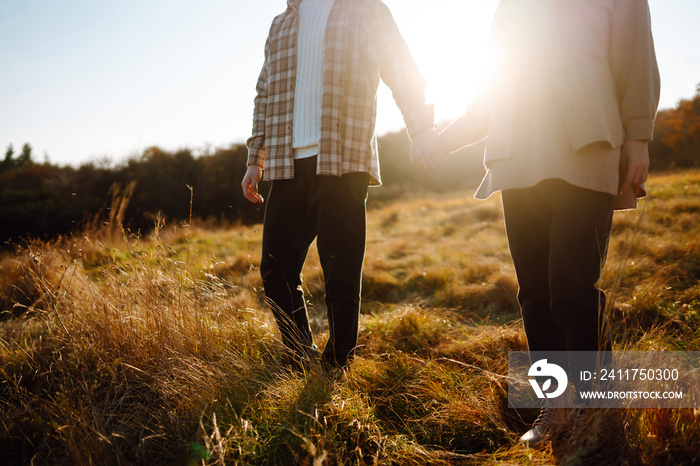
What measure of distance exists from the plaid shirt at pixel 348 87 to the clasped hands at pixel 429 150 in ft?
0.16

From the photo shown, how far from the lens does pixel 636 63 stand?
48.5 inches

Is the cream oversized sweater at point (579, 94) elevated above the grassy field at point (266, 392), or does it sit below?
above

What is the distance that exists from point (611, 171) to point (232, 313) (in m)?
1.97

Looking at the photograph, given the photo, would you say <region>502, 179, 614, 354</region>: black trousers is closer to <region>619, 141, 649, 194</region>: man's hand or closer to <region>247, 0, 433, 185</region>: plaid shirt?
<region>619, 141, 649, 194</region>: man's hand

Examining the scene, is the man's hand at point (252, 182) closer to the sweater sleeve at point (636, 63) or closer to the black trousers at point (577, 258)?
the black trousers at point (577, 258)

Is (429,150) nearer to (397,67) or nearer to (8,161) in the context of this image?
(397,67)

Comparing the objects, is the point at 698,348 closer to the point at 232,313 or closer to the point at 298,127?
the point at 298,127

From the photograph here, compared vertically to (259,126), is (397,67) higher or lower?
higher

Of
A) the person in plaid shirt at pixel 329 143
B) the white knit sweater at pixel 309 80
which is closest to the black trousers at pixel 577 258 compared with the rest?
the person in plaid shirt at pixel 329 143

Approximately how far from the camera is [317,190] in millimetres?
1834

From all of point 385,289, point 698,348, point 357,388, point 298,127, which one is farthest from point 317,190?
point 385,289

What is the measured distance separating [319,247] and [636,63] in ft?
4.50

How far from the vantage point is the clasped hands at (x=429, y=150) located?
171 centimetres

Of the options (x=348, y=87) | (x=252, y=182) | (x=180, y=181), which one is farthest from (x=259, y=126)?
(x=180, y=181)
